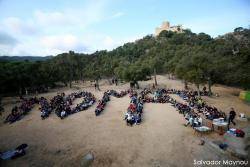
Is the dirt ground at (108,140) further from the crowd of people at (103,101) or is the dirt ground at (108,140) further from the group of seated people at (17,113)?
the group of seated people at (17,113)

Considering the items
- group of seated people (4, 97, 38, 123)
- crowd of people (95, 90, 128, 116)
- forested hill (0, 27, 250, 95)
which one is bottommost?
group of seated people (4, 97, 38, 123)

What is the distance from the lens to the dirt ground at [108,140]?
13.5m

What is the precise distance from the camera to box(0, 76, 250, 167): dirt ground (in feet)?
44.4

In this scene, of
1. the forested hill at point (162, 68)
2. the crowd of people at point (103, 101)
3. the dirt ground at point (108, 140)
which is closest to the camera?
the dirt ground at point (108, 140)

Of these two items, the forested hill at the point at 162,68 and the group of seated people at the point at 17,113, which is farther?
the forested hill at the point at 162,68

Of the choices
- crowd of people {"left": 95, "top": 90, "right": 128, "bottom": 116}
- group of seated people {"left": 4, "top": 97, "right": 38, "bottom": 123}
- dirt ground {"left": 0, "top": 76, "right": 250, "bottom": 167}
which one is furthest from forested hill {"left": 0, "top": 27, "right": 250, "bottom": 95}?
group of seated people {"left": 4, "top": 97, "right": 38, "bottom": 123}

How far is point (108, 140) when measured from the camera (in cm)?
1658

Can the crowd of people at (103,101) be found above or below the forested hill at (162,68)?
below

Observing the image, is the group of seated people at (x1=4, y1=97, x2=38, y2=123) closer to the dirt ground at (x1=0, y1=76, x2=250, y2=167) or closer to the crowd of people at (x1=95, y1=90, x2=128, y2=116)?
the dirt ground at (x1=0, y1=76, x2=250, y2=167)

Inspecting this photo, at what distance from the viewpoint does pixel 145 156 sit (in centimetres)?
1370

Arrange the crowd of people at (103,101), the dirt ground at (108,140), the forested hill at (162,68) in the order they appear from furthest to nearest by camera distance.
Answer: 1. the forested hill at (162,68)
2. the crowd of people at (103,101)
3. the dirt ground at (108,140)

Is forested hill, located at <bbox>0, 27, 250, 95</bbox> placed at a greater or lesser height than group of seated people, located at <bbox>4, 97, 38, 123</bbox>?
greater

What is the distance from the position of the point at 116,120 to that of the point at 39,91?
32.8m

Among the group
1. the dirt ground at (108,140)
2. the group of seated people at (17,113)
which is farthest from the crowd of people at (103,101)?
the group of seated people at (17,113)
